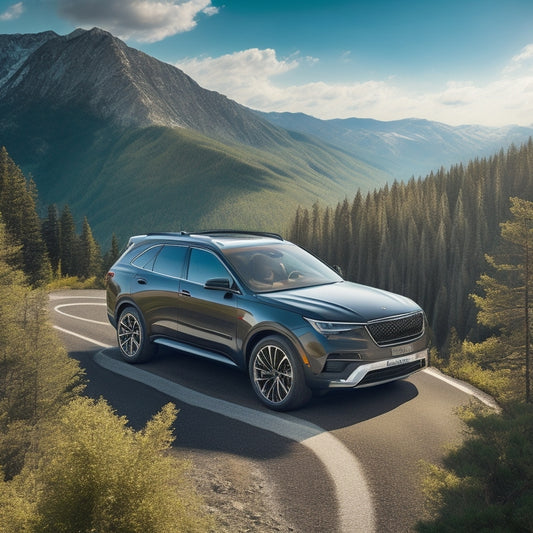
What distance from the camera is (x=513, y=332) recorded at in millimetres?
8531

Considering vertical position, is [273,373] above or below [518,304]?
below

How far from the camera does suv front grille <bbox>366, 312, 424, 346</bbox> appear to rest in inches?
275

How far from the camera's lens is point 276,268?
8383 mm

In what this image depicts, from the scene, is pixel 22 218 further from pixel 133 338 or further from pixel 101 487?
pixel 101 487

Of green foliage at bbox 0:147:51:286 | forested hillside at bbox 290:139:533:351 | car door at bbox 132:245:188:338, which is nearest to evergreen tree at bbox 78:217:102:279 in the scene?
green foliage at bbox 0:147:51:286

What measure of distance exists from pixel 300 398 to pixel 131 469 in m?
3.94

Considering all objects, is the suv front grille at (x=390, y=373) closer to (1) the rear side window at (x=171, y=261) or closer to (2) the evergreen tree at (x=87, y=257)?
(1) the rear side window at (x=171, y=261)

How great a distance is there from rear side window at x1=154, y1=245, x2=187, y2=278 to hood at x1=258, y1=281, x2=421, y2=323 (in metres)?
1.83

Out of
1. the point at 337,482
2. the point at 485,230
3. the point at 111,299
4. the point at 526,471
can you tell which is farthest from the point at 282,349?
the point at 485,230

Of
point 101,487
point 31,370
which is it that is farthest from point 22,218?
point 101,487

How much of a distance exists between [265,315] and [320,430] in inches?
60.7

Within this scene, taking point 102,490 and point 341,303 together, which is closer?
point 102,490

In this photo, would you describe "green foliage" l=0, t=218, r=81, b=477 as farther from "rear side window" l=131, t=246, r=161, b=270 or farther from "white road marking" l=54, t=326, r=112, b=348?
"white road marking" l=54, t=326, r=112, b=348

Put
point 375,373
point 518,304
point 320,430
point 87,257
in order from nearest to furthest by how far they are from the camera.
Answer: point 320,430 < point 375,373 < point 518,304 < point 87,257
